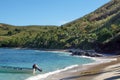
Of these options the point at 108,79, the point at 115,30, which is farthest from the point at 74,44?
the point at 108,79

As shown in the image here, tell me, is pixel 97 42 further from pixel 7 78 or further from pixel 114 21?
pixel 7 78

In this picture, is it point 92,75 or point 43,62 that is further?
point 43,62

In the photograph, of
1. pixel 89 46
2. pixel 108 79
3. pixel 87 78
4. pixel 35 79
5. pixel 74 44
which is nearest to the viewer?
pixel 108 79

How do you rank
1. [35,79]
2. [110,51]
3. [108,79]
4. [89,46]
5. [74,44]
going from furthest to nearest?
[74,44] < [89,46] < [110,51] < [35,79] < [108,79]

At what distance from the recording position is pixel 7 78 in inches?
1820

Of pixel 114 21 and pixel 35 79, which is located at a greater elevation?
pixel 114 21

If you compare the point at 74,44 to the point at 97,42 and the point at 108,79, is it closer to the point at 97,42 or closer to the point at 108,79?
the point at 97,42

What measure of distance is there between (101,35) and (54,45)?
63.8 m

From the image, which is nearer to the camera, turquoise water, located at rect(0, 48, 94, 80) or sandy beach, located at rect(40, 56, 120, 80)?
sandy beach, located at rect(40, 56, 120, 80)

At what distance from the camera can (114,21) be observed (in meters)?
172

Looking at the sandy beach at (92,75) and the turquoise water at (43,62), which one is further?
the turquoise water at (43,62)

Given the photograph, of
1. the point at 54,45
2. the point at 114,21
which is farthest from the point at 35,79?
the point at 54,45

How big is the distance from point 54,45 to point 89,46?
5143 cm

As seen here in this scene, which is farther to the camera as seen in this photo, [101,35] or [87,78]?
[101,35]
